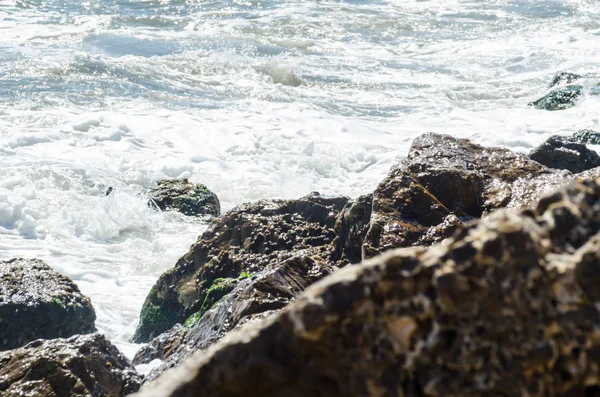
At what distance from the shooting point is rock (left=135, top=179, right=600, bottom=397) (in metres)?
1.56

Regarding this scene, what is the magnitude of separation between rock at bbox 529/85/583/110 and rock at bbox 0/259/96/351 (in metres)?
10.2

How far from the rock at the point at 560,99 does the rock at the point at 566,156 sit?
6.34 meters

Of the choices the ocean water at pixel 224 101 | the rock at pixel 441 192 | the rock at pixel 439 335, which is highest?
the rock at pixel 439 335

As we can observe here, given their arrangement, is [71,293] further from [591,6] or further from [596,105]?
[591,6]

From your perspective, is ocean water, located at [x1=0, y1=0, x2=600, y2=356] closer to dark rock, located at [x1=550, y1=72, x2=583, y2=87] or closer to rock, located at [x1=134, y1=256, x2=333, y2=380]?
dark rock, located at [x1=550, y1=72, x2=583, y2=87]

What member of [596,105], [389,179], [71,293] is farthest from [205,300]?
[596,105]

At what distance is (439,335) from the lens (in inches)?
61.7

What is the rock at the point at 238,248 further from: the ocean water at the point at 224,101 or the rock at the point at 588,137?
the rock at the point at 588,137

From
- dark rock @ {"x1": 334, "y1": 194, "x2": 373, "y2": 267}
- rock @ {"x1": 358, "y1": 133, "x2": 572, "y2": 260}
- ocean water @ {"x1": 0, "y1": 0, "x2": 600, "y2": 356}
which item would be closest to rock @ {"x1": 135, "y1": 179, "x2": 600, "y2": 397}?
rock @ {"x1": 358, "y1": 133, "x2": 572, "y2": 260}

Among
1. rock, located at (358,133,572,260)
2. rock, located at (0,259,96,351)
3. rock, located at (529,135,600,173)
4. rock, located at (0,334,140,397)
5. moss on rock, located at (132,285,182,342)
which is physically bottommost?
moss on rock, located at (132,285,182,342)

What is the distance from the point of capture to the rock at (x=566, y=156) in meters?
7.90

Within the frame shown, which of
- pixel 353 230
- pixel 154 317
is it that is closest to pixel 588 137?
pixel 353 230

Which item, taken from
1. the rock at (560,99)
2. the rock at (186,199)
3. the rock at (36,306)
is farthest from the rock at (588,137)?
the rock at (36,306)

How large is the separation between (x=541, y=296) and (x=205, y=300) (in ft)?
15.0
